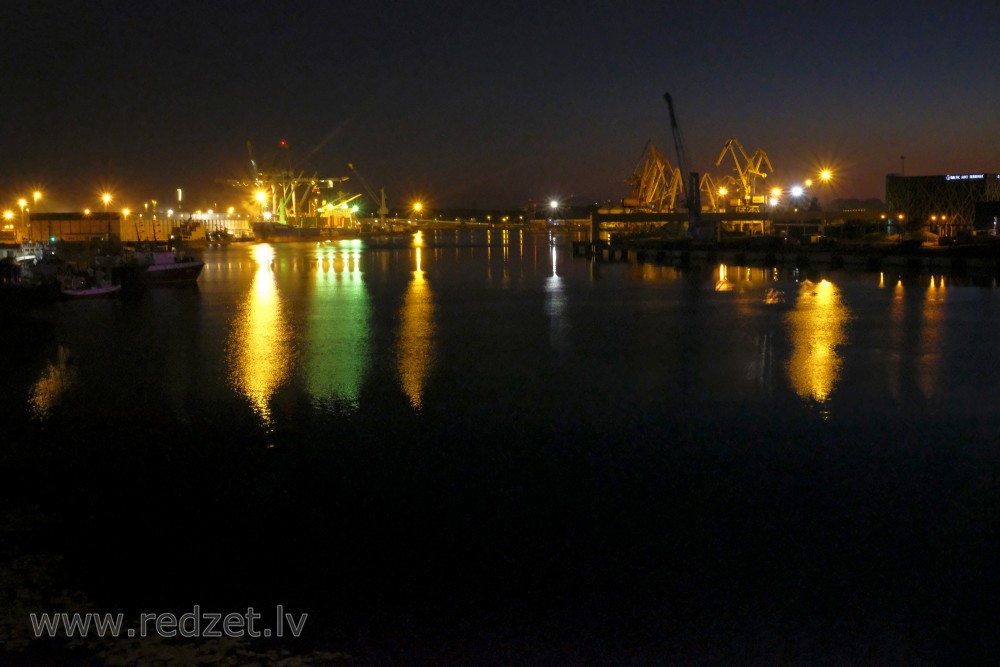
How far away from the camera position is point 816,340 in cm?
1280

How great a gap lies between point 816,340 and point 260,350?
771cm

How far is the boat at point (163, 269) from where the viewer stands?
87.6 ft

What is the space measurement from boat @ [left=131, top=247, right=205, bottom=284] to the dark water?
1460 cm

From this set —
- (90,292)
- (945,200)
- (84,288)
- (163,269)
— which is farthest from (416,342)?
(945,200)

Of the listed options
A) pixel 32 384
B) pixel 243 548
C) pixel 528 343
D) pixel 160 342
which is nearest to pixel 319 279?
pixel 160 342

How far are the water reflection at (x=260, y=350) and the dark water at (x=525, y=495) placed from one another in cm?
8

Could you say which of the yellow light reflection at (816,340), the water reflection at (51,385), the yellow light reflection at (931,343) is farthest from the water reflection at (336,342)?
the yellow light reflection at (931,343)

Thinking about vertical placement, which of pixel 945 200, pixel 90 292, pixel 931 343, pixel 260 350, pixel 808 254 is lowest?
pixel 931 343

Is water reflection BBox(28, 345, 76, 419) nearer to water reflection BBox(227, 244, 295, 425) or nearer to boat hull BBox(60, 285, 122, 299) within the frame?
water reflection BBox(227, 244, 295, 425)

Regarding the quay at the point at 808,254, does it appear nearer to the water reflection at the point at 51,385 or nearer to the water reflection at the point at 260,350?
the water reflection at the point at 260,350

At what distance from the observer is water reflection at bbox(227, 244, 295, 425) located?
9375 millimetres

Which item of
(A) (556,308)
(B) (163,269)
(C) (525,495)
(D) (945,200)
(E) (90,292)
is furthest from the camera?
(D) (945,200)

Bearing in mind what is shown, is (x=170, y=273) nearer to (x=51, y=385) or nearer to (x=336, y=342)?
(x=336, y=342)

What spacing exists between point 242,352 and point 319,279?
15771 millimetres
